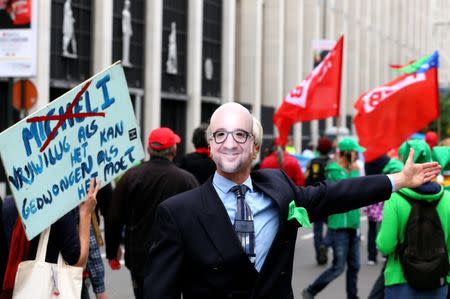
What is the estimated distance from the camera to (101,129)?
603 cm

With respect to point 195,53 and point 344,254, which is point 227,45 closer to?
point 195,53

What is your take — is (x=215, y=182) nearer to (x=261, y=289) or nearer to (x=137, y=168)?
(x=261, y=289)

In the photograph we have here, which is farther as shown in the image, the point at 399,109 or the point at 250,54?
the point at 250,54

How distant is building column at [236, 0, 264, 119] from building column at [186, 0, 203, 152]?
728 cm

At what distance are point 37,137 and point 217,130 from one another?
1835 mm

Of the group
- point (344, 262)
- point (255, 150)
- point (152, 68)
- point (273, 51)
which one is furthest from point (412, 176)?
point (273, 51)

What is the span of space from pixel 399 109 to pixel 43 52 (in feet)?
54.5

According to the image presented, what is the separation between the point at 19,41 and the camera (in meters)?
→ 19.5

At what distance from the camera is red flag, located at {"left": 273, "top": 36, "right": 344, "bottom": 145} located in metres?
18.0

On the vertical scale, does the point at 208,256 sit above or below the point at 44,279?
above

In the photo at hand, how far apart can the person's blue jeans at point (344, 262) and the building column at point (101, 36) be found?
21.4 m

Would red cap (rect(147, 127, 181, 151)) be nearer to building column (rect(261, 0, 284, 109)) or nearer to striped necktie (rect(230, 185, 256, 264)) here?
striped necktie (rect(230, 185, 256, 264))

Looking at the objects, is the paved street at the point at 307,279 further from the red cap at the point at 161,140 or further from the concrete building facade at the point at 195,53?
the concrete building facade at the point at 195,53

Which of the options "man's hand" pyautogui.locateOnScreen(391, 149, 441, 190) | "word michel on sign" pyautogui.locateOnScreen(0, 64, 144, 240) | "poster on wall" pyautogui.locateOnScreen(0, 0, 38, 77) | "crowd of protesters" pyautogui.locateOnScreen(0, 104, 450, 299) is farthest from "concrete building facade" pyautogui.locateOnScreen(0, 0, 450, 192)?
"man's hand" pyautogui.locateOnScreen(391, 149, 441, 190)
